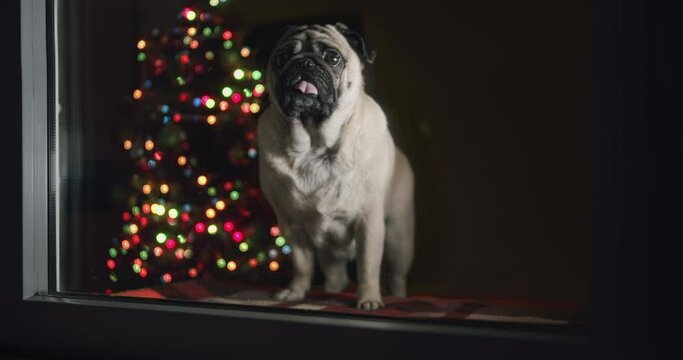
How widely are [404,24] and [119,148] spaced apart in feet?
2.65

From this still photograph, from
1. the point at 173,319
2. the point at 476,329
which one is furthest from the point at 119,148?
the point at 476,329

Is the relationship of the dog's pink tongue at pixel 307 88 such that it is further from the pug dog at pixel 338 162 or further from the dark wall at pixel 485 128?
the dark wall at pixel 485 128

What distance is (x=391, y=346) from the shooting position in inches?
42.1

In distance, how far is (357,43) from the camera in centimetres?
142

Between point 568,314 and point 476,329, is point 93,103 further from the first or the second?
point 568,314

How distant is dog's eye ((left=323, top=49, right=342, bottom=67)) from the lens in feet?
4.64

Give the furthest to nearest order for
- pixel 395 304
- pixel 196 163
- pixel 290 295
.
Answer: pixel 196 163, pixel 290 295, pixel 395 304

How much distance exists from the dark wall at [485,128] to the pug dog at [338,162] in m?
0.04

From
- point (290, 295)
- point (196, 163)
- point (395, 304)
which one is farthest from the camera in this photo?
point (196, 163)

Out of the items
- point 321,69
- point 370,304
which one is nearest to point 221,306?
point 370,304

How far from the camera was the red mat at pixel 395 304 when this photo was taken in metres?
1.06

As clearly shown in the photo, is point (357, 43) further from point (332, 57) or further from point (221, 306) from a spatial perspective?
point (221, 306)

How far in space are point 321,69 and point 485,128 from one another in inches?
14.9
